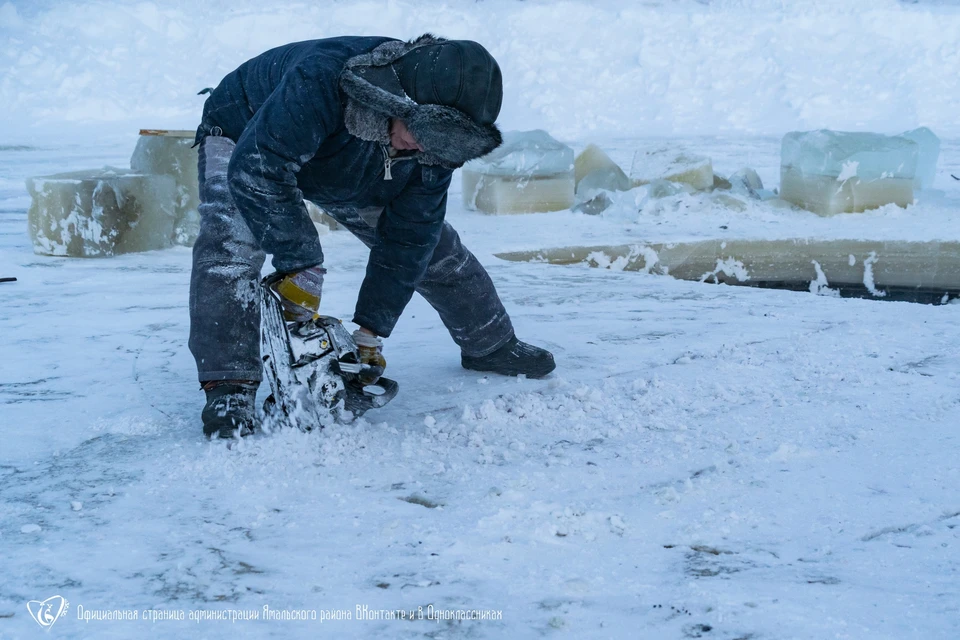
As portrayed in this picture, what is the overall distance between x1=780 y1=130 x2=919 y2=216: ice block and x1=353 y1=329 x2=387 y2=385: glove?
397 centimetres

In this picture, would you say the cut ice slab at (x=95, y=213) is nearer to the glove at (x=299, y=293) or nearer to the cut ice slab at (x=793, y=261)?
the cut ice slab at (x=793, y=261)

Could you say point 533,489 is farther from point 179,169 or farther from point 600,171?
point 600,171

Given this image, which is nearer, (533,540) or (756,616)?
(756,616)

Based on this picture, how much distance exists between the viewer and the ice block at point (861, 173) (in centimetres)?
534

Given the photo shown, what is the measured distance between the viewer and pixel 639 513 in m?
1.66

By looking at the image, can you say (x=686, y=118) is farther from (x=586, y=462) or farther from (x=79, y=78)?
(x=586, y=462)

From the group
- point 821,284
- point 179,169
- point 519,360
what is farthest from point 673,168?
point 519,360

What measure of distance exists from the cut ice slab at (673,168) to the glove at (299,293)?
14.0 ft

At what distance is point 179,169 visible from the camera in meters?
4.70

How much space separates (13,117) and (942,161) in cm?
1088

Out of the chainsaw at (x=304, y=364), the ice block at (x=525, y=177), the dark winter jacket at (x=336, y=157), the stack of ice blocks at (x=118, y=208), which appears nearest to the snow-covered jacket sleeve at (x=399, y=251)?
the dark winter jacket at (x=336, y=157)

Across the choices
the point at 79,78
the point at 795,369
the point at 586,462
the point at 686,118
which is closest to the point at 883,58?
the point at 686,118

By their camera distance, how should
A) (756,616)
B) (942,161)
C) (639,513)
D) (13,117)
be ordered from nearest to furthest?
(756,616) → (639,513) → (942,161) → (13,117)

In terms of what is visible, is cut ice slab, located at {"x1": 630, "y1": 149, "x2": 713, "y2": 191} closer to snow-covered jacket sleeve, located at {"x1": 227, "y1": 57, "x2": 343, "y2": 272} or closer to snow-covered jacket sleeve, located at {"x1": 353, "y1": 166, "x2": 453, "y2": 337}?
snow-covered jacket sleeve, located at {"x1": 353, "y1": 166, "x2": 453, "y2": 337}
